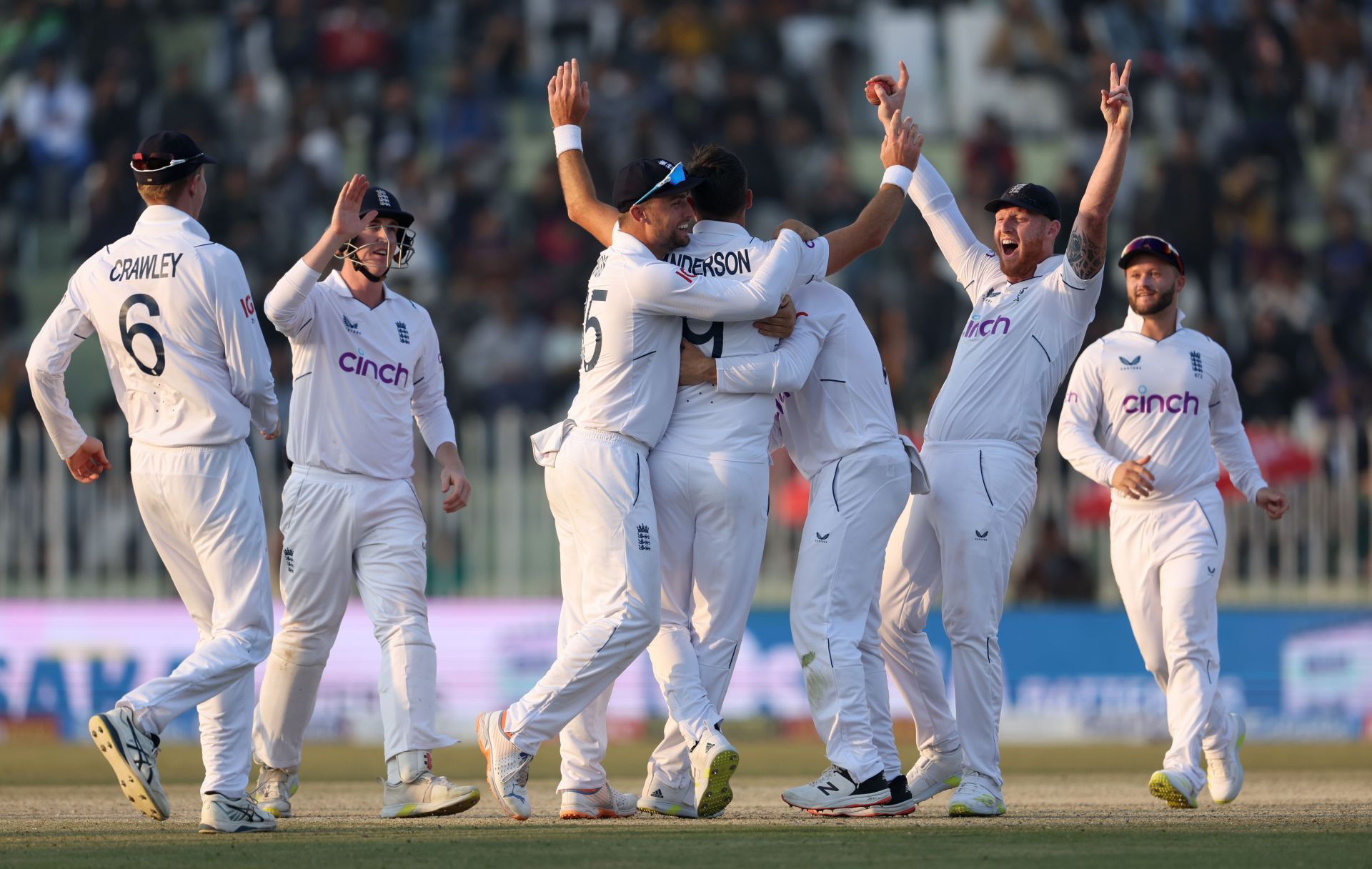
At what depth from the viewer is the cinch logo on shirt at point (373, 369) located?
782cm

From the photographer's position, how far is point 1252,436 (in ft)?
48.1

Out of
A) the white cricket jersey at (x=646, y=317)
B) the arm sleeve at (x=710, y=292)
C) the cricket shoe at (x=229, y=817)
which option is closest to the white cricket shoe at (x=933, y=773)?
the white cricket jersey at (x=646, y=317)

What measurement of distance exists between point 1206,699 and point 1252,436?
272 inches

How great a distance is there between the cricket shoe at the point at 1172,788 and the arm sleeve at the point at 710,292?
2679 millimetres

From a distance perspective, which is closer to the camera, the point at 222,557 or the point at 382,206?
the point at 222,557

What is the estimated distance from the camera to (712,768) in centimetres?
700

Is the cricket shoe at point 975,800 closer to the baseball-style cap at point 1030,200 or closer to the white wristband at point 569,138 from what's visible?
the baseball-style cap at point 1030,200

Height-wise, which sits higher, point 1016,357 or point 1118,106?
point 1118,106

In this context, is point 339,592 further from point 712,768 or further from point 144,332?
point 712,768

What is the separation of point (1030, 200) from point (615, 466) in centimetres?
230

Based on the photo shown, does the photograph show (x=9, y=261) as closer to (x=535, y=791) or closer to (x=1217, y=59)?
(x=535, y=791)

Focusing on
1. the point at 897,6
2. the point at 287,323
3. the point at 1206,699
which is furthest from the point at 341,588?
the point at 897,6

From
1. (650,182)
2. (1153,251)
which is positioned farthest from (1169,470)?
(650,182)

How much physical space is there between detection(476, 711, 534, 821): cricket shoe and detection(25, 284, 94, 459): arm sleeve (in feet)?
7.04
